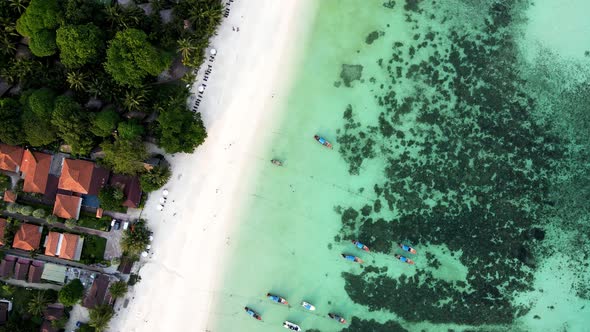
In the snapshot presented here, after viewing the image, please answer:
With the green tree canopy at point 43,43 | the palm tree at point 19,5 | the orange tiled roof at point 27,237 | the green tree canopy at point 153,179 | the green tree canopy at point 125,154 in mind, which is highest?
the palm tree at point 19,5

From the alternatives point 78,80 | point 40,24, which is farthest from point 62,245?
point 40,24

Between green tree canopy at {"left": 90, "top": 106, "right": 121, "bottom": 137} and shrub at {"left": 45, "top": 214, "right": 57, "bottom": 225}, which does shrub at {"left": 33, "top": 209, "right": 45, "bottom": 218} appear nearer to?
shrub at {"left": 45, "top": 214, "right": 57, "bottom": 225}

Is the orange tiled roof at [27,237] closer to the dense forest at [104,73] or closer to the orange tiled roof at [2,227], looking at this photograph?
the orange tiled roof at [2,227]

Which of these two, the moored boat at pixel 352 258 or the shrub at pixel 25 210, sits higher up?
the moored boat at pixel 352 258

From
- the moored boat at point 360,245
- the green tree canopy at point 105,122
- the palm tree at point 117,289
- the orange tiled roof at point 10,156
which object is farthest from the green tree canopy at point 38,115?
the moored boat at point 360,245

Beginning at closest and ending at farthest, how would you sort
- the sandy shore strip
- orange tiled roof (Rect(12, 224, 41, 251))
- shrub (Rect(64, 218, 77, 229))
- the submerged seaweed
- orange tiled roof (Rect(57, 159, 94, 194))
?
orange tiled roof (Rect(57, 159, 94, 194)) → shrub (Rect(64, 218, 77, 229)) → orange tiled roof (Rect(12, 224, 41, 251)) → the submerged seaweed → the sandy shore strip

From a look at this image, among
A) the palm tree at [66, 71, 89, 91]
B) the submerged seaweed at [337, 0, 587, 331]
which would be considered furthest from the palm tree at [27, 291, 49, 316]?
the submerged seaweed at [337, 0, 587, 331]
